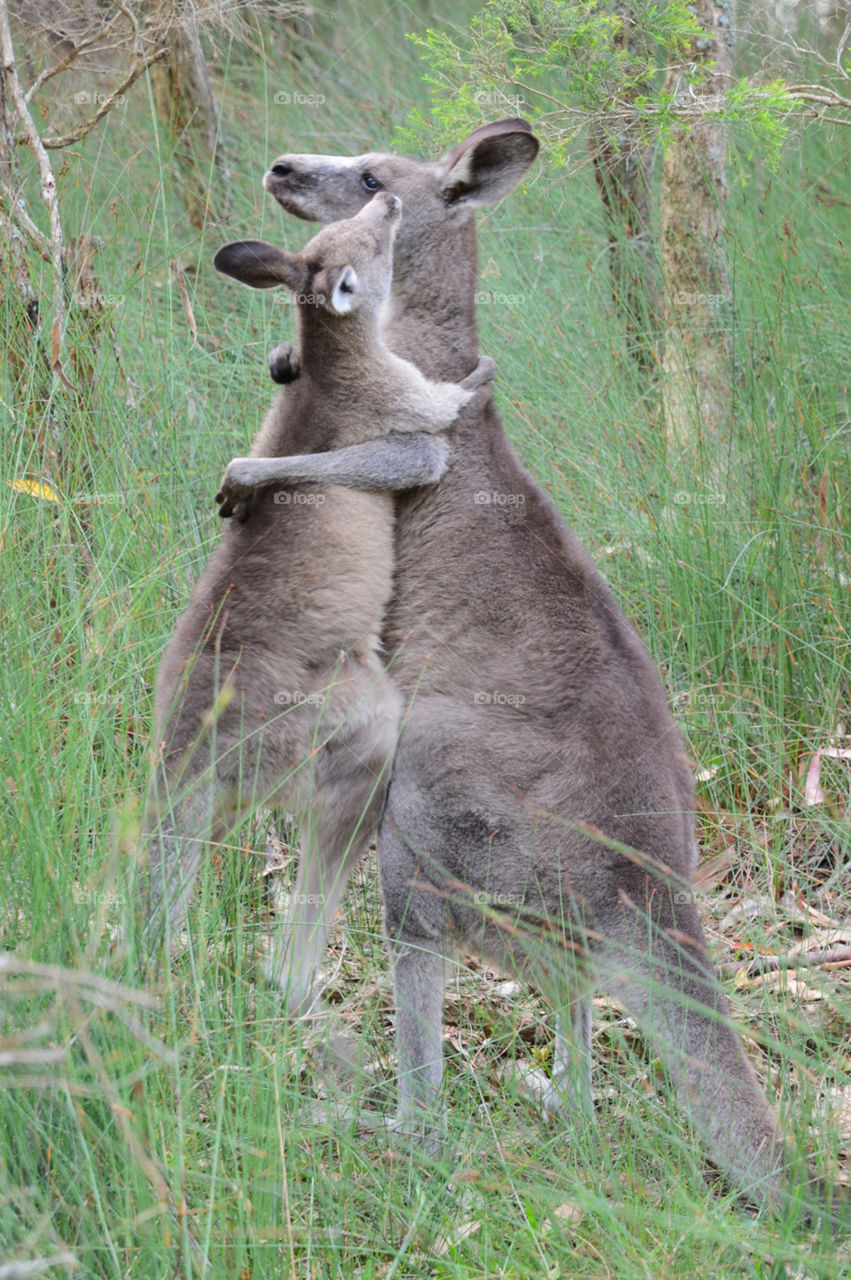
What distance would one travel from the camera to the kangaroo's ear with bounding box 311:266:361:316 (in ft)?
13.1

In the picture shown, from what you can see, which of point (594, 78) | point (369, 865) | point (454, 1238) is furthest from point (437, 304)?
point (454, 1238)

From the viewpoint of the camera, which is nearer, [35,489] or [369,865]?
[35,489]

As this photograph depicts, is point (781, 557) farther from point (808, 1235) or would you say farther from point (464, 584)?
point (808, 1235)

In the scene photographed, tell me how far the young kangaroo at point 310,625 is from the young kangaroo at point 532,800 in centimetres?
11

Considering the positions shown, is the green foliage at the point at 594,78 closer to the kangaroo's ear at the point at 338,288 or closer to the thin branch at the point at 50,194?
the kangaroo's ear at the point at 338,288

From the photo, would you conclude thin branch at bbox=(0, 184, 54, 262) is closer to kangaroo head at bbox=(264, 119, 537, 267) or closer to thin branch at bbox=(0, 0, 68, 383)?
thin branch at bbox=(0, 0, 68, 383)

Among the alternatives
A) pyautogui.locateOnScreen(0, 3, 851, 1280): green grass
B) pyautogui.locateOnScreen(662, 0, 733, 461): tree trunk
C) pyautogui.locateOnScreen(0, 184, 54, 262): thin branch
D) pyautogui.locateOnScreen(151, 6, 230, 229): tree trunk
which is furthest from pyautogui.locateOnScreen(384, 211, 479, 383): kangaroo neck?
pyautogui.locateOnScreen(151, 6, 230, 229): tree trunk

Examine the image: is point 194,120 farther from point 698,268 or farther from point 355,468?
point 355,468

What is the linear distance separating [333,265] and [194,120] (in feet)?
17.1

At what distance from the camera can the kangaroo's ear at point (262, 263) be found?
163 inches

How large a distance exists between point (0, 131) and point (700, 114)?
2.99 m

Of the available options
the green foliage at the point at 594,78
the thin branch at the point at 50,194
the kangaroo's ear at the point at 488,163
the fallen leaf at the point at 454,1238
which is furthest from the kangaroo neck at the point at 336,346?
the fallen leaf at the point at 454,1238

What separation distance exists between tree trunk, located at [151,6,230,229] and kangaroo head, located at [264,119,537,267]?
3261mm

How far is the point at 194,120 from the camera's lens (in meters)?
8.62
